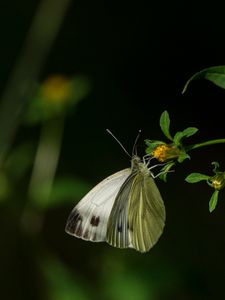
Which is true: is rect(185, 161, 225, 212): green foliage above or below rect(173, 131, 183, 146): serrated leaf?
below

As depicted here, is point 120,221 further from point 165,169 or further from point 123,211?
point 165,169

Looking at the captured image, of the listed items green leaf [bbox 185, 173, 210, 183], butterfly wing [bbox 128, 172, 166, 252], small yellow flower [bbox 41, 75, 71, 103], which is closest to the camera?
green leaf [bbox 185, 173, 210, 183]

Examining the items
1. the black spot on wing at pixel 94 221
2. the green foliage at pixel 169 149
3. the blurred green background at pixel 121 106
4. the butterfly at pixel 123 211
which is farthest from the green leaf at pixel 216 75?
the blurred green background at pixel 121 106

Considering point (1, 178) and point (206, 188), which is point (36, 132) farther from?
point (1, 178)

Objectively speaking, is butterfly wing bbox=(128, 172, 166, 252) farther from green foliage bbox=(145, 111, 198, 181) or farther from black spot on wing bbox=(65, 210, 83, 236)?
green foliage bbox=(145, 111, 198, 181)

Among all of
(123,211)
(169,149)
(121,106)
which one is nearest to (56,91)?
(123,211)

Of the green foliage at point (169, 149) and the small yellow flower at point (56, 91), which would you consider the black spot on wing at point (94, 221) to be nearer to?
the green foliage at point (169, 149)

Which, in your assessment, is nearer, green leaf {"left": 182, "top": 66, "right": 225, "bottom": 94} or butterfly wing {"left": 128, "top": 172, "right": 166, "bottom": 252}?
green leaf {"left": 182, "top": 66, "right": 225, "bottom": 94}

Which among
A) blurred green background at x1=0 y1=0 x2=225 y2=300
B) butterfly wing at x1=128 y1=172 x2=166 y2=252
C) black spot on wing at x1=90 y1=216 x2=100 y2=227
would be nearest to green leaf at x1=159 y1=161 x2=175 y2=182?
butterfly wing at x1=128 y1=172 x2=166 y2=252
